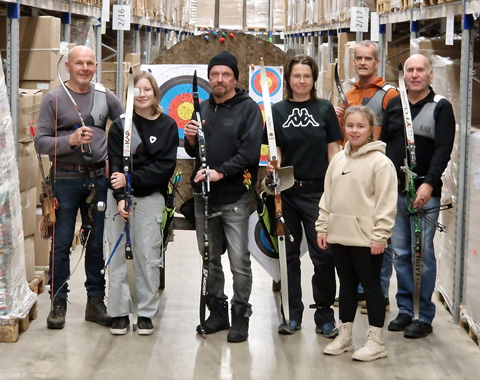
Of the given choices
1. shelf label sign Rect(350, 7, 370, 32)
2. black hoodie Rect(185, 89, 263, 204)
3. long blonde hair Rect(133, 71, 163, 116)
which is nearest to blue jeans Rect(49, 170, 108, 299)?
long blonde hair Rect(133, 71, 163, 116)

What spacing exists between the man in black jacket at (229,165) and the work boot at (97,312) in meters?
0.72

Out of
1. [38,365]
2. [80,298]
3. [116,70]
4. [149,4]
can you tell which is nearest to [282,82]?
[80,298]

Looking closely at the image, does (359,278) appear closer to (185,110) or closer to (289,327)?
(289,327)

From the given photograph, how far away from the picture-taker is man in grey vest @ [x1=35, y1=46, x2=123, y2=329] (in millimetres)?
5660

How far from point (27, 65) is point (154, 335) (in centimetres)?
300

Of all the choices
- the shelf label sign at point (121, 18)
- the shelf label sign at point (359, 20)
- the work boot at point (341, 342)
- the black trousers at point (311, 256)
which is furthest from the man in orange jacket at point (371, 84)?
the shelf label sign at point (121, 18)

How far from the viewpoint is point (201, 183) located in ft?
18.6

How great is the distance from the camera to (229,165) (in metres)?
5.52

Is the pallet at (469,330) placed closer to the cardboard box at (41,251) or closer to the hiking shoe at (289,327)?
the hiking shoe at (289,327)

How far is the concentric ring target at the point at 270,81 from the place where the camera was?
734cm

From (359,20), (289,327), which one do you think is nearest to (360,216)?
(289,327)

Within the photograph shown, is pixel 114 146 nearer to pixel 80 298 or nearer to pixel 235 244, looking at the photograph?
pixel 235 244

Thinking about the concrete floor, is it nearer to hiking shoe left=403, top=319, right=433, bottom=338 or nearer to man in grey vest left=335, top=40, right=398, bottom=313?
hiking shoe left=403, top=319, right=433, bottom=338

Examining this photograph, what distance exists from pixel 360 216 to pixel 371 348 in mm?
848
